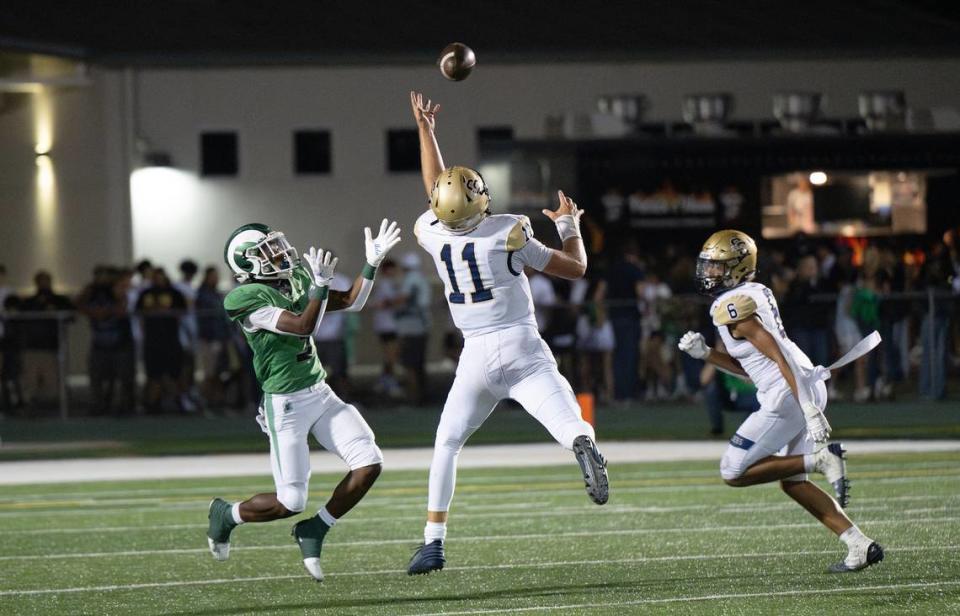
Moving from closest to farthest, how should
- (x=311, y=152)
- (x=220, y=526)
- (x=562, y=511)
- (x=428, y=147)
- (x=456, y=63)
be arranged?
(x=220, y=526), (x=428, y=147), (x=456, y=63), (x=562, y=511), (x=311, y=152)

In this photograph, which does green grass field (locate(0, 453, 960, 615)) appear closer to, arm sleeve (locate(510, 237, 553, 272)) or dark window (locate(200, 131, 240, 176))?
arm sleeve (locate(510, 237, 553, 272))

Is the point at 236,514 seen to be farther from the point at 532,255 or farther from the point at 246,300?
the point at 532,255

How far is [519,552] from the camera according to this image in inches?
353

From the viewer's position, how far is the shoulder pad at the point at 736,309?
304 inches

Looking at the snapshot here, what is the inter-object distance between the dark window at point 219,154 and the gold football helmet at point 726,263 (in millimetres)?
20552

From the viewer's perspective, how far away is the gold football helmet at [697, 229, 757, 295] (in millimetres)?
7926

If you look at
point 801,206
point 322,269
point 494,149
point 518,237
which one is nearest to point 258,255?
point 322,269

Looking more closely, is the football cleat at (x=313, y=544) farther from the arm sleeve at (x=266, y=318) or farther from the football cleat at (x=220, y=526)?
the arm sleeve at (x=266, y=318)

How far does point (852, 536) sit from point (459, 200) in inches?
92.3

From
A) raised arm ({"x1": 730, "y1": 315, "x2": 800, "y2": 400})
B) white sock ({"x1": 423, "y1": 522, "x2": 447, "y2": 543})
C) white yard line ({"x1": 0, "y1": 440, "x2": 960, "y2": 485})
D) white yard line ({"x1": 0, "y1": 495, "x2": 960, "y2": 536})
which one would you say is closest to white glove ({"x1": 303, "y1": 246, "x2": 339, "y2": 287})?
white sock ({"x1": 423, "y1": 522, "x2": 447, "y2": 543})

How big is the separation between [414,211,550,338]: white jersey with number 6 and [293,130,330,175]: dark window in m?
20.4

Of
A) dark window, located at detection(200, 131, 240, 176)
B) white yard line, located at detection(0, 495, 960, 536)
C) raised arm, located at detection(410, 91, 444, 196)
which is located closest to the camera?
raised arm, located at detection(410, 91, 444, 196)

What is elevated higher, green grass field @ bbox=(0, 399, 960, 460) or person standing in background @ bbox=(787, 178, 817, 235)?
person standing in background @ bbox=(787, 178, 817, 235)

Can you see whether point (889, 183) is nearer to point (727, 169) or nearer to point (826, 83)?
point (727, 169)
